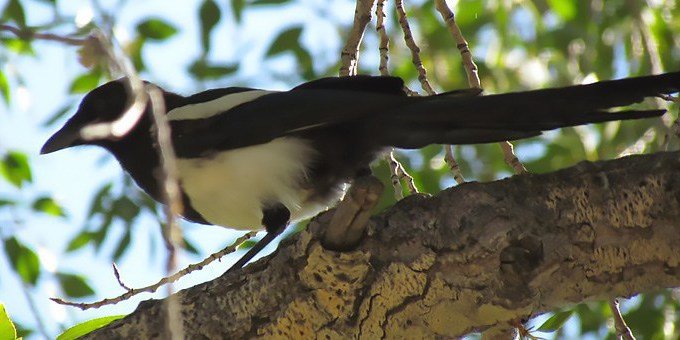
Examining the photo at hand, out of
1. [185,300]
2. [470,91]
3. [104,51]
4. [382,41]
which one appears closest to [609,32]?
[382,41]

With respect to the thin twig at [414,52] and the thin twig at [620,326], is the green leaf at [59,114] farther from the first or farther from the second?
the thin twig at [620,326]

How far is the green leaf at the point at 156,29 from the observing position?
4.20m

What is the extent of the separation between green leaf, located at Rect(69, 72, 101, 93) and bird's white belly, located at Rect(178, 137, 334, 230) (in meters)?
1.40

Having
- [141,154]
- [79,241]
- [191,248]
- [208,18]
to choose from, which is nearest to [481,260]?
[141,154]

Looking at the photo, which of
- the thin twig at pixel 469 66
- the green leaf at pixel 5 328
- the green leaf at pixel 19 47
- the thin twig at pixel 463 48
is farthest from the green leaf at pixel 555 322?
the green leaf at pixel 19 47

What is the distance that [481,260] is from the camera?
2152 mm

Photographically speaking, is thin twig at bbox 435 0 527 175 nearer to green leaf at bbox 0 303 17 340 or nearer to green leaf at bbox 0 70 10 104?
green leaf at bbox 0 303 17 340

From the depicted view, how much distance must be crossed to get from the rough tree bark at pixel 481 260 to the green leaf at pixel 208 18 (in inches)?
79.8

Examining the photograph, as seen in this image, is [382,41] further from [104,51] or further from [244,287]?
[104,51]

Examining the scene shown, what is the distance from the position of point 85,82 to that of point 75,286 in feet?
3.29

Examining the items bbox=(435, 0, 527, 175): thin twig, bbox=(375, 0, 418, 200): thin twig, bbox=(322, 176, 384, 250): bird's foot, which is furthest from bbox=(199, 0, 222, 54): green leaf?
bbox=(322, 176, 384, 250): bird's foot

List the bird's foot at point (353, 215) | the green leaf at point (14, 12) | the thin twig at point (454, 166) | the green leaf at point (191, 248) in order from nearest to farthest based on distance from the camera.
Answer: the bird's foot at point (353, 215), the thin twig at point (454, 166), the green leaf at point (14, 12), the green leaf at point (191, 248)

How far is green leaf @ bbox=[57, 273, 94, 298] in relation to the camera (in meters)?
3.89

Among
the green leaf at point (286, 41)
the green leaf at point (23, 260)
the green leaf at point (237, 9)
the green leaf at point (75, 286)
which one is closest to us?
the green leaf at point (23, 260)
